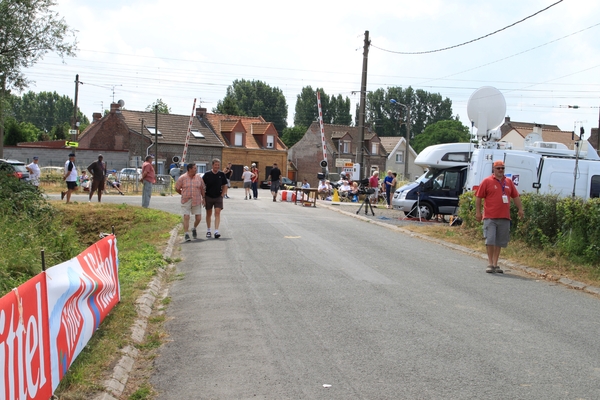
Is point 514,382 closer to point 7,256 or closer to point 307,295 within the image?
point 307,295

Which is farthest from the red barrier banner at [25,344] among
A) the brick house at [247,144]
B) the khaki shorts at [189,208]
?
the brick house at [247,144]

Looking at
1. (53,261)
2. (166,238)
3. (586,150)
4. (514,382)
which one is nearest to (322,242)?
(166,238)

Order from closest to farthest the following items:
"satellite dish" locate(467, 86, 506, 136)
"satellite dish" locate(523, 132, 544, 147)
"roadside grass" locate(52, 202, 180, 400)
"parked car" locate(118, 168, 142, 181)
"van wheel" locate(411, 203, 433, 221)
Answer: "roadside grass" locate(52, 202, 180, 400) < "satellite dish" locate(467, 86, 506, 136) < "satellite dish" locate(523, 132, 544, 147) < "van wheel" locate(411, 203, 433, 221) < "parked car" locate(118, 168, 142, 181)

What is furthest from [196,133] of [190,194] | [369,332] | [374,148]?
[369,332]

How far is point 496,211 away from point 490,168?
9359mm

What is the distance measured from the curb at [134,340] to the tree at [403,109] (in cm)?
10220

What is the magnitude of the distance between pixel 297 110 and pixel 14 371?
116 meters

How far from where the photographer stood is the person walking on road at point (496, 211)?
37.6 feet

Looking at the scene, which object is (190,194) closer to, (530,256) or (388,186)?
(530,256)

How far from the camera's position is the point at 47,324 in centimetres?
474

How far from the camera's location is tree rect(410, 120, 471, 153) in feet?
313

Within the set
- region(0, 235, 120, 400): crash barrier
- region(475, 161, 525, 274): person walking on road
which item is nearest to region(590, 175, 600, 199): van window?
region(475, 161, 525, 274): person walking on road

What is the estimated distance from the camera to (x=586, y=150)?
2250 centimetres

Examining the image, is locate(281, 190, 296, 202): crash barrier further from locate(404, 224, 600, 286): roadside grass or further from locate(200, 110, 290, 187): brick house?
locate(200, 110, 290, 187): brick house
